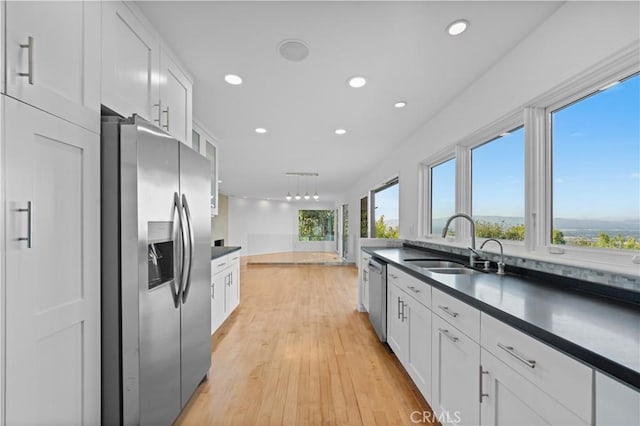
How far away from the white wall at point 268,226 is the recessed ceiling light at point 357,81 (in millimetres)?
9041

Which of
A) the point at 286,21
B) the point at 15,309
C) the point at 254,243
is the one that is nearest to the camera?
the point at 15,309

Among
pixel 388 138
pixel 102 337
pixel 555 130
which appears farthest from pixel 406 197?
pixel 102 337

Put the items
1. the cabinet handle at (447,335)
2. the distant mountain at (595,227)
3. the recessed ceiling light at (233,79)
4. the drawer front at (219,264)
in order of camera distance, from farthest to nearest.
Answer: the drawer front at (219,264)
the recessed ceiling light at (233,79)
the cabinet handle at (447,335)
the distant mountain at (595,227)

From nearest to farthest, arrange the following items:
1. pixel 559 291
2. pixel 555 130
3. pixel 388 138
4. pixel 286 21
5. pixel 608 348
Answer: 1. pixel 608 348
2. pixel 559 291
3. pixel 286 21
4. pixel 555 130
5. pixel 388 138

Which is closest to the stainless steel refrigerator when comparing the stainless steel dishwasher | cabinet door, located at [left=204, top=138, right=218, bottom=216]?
cabinet door, located at [left=204, top=138, right=218, bottom=216]

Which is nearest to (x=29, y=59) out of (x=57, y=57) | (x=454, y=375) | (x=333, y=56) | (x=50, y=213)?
(x=57, y=57)

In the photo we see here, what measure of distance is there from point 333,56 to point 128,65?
129 centimetres

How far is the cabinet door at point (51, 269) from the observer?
36.3 inches

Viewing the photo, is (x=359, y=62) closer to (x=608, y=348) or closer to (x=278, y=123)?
(x=278, y=123)

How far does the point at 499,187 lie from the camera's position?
2354 mm

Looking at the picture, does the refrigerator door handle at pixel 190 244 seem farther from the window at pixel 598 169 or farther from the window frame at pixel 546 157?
the window at pixel 598 169

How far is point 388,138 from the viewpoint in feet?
13.1

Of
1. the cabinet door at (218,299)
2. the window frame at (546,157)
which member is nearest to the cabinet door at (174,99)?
the cabinet door at (218,299)

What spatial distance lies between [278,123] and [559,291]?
3.01m
